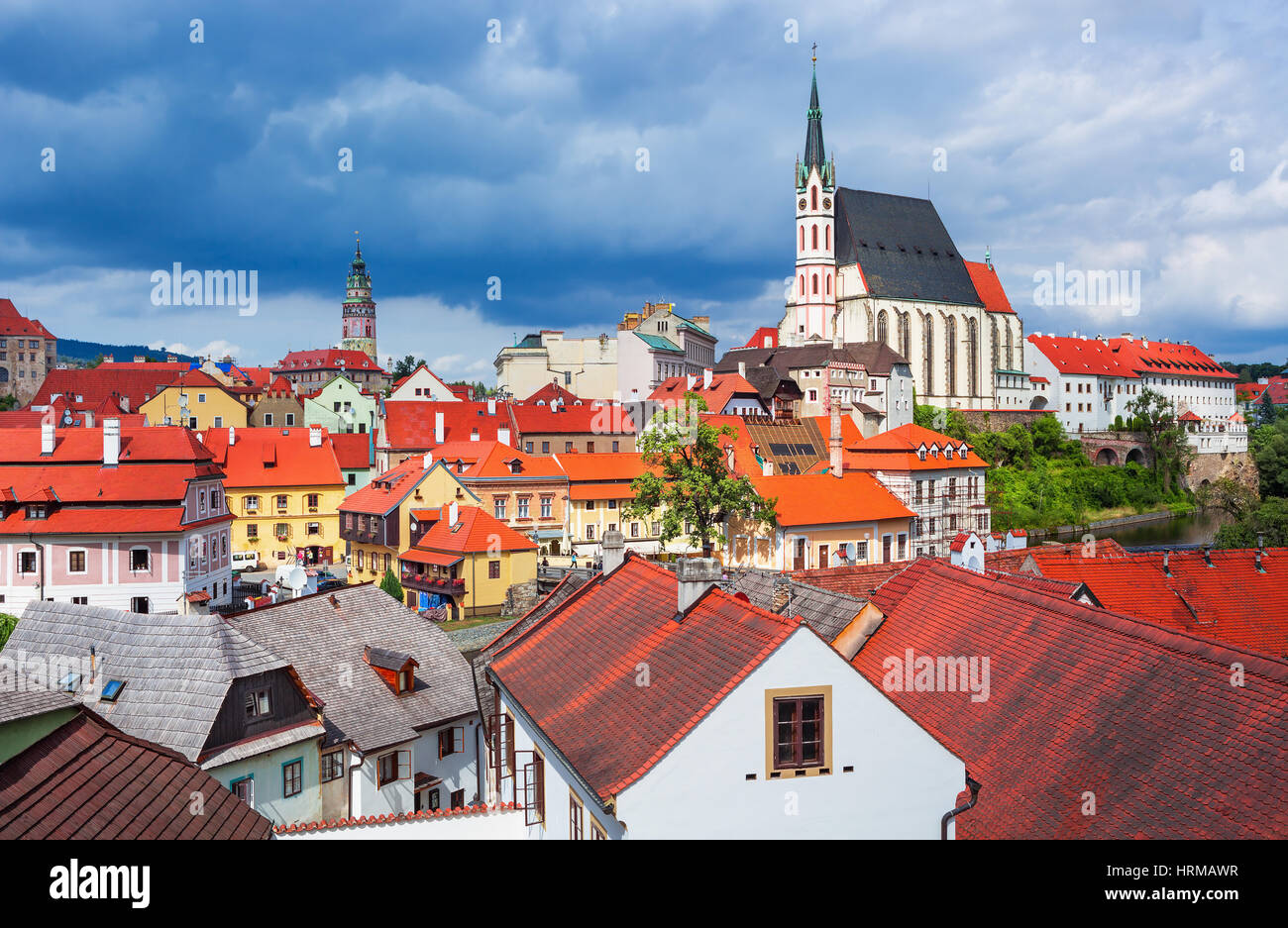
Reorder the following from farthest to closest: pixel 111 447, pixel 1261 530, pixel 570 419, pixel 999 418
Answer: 1. pixel 999 418
2. pixel 570 419
3. pixel 1261 530
4. pixel 111 447

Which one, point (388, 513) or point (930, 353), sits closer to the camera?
point (388, 513)

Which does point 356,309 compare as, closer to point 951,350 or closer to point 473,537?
point 951,350

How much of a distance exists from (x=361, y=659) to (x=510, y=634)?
6.57 m

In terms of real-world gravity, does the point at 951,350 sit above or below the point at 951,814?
above

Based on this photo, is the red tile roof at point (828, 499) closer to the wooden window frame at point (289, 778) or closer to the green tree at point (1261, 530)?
the green tree at point (1261, 530)

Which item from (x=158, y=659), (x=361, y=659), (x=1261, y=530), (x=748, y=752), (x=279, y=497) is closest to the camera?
(x=748, y=752)

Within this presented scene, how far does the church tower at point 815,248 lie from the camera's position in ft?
357

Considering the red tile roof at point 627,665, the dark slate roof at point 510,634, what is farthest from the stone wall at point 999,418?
the red tile roof at point 627,665

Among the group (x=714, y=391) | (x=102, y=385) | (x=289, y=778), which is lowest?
(x=289, y=778)

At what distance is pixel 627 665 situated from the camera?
44.7 ft

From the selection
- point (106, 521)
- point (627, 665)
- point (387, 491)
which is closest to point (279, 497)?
point (387, 491)

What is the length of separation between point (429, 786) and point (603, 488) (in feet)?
121

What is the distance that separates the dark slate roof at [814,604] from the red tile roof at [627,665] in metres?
2.65
